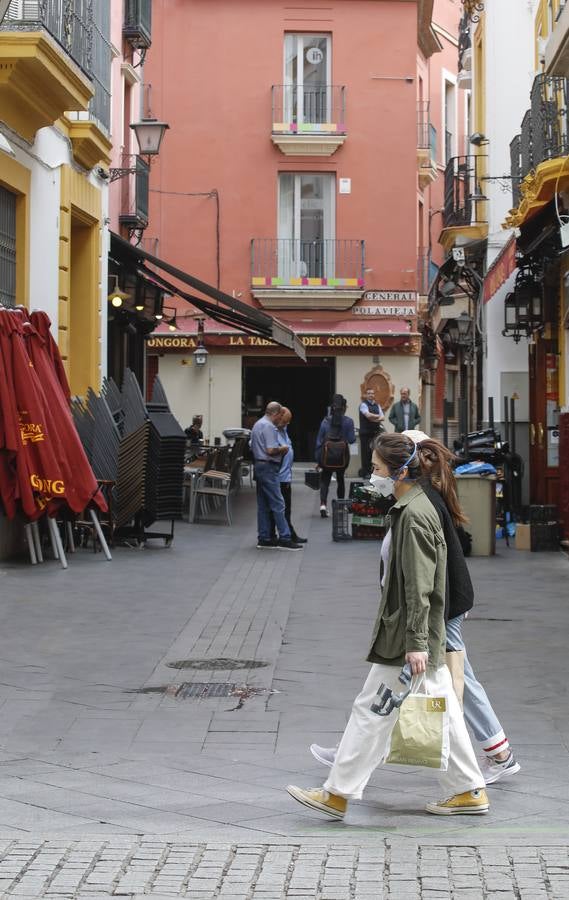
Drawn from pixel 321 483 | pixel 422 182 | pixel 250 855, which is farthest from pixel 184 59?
pixel 250 855

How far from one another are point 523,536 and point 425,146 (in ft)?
76.7

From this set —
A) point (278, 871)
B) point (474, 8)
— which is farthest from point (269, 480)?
point (474, 8)

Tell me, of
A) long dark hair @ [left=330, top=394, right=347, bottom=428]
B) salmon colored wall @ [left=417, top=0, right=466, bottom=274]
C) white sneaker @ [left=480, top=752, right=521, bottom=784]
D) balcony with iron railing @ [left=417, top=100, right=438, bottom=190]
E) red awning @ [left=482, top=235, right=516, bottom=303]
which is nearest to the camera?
white sneaker @ [left=480, top=752, right=521, bottom=784]

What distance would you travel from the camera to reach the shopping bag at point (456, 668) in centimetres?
672

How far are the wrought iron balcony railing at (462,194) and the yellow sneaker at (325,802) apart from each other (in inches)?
881

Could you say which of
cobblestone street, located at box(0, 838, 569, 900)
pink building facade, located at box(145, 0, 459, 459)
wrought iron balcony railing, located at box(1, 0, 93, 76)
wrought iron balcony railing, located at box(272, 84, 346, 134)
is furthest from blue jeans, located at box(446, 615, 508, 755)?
wrought iron balcony railing, located at box(272, 84, 346, 134)

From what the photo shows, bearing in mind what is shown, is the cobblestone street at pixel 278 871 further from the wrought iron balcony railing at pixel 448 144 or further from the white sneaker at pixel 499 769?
Result: the wrought iron balcony railing at pixel 448 144

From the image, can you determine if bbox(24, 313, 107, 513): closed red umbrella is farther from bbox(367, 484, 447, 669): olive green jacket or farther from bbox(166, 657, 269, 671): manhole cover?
bbox(367, 484, 447, 669): olive green jacket

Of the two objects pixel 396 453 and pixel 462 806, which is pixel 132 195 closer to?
pixel 396 453

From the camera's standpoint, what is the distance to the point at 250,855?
19.1 feet

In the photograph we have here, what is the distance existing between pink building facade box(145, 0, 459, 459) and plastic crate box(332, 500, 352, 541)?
1791 cm

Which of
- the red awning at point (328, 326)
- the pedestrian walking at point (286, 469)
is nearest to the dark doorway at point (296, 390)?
the red awning at point (328, 326)

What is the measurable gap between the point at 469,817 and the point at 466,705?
0.78 meters

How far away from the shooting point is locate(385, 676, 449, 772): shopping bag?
6.23m
